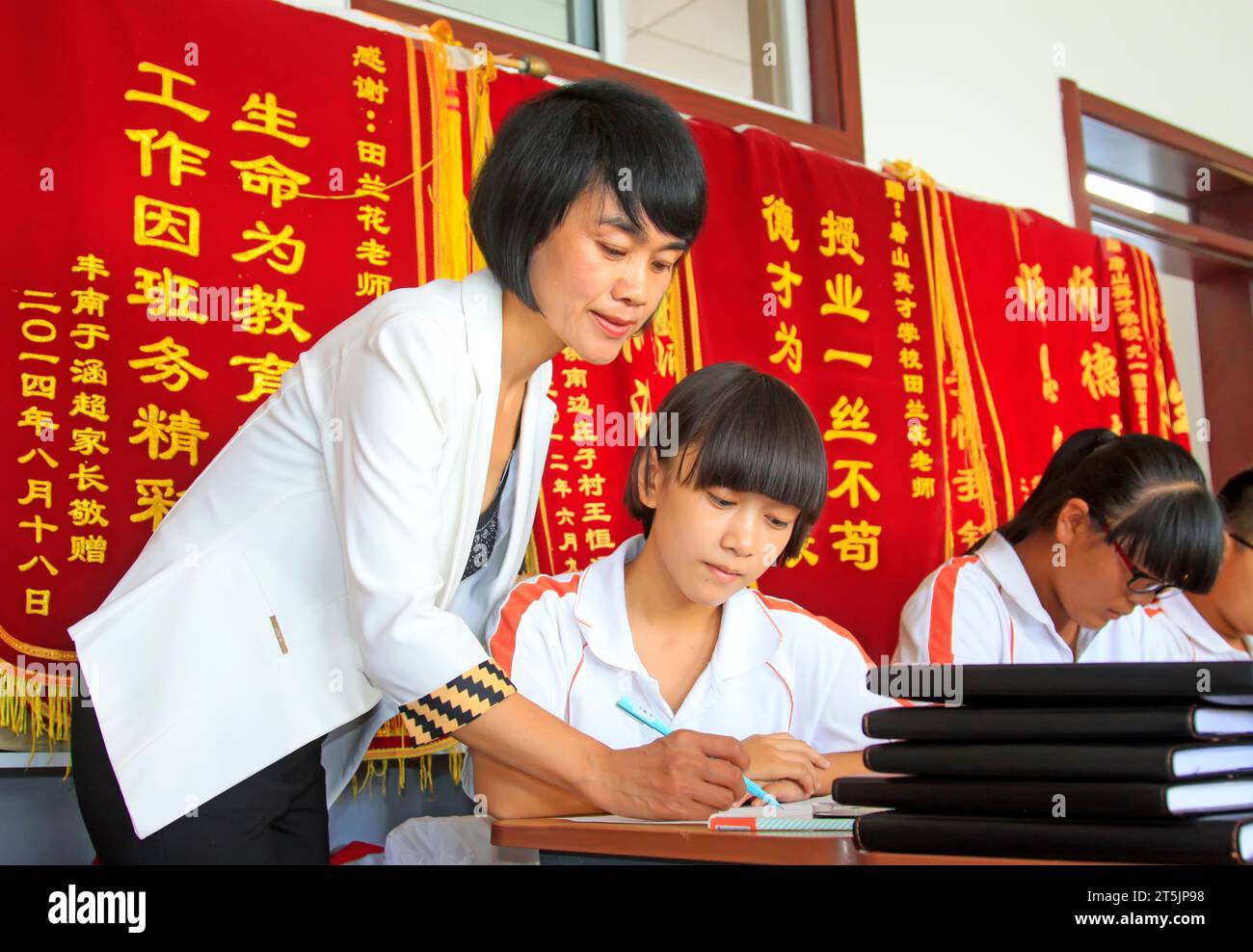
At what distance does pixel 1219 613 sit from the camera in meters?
2.24

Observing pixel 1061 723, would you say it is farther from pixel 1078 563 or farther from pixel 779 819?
pixel 1078 563

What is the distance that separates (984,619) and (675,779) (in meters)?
0.94

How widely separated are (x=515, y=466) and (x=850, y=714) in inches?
18.7

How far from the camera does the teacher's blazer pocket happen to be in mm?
968

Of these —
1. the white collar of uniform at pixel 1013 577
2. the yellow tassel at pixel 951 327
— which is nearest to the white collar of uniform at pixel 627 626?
the white collar of uniform at pixel 1013 577

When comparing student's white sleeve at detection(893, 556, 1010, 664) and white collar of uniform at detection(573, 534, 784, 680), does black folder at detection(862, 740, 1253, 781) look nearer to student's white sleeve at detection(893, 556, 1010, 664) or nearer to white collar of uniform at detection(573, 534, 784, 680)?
white collar of uniform at detection(573, 534, 784, 680)

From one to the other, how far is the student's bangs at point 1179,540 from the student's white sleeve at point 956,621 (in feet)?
0.66

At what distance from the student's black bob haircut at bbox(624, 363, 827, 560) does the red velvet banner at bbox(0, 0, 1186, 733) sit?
426mm

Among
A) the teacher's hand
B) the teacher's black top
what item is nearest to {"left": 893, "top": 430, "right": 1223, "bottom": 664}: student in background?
the teacher's black top

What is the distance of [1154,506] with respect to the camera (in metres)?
1.62

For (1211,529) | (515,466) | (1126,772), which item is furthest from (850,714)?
(1126,772)

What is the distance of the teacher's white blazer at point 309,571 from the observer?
0.95 metres

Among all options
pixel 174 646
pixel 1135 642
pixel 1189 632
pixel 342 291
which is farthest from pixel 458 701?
pixel 1189 632

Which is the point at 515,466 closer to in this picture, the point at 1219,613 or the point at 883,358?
the point at 883,358
